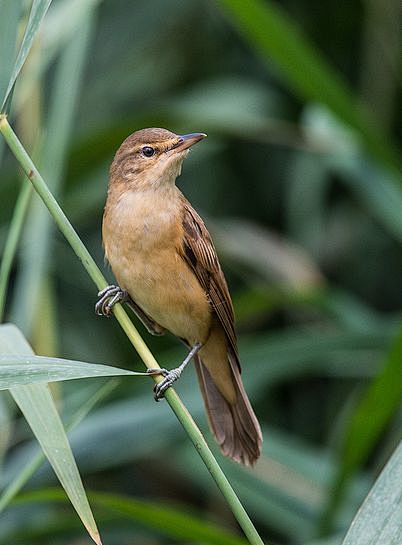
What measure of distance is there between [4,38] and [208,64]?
341cm

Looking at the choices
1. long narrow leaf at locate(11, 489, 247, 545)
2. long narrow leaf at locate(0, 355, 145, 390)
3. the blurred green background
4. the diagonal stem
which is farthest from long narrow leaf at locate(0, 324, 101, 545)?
the blurred green background

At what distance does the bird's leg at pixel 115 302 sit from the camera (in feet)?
8.30

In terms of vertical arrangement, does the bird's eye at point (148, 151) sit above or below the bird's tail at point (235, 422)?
above

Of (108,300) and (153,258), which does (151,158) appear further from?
(108,300)

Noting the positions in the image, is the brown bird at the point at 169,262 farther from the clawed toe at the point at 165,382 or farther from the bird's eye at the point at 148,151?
the clawed toe at the point at 165,382

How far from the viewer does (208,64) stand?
523 centimetres

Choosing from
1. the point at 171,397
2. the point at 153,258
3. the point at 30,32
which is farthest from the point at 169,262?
the point at 30,32

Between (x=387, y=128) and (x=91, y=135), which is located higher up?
(x=91, y=135)

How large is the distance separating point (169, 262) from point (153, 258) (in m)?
0.06

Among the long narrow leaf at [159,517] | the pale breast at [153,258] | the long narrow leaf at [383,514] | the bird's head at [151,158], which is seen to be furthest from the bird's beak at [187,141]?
the long narrow leaf at [383,514]

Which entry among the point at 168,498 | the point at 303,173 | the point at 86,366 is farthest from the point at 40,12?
the point at 168,498

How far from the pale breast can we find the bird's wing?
25 mm

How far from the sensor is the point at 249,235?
179 inches

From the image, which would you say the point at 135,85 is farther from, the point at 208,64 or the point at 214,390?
the point at 214,390
